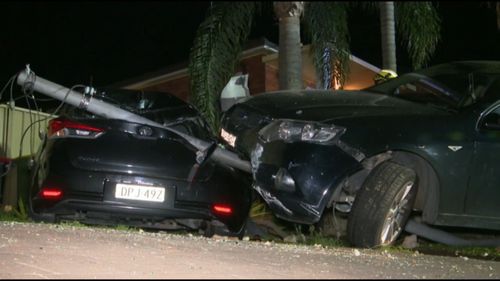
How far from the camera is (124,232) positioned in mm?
5242

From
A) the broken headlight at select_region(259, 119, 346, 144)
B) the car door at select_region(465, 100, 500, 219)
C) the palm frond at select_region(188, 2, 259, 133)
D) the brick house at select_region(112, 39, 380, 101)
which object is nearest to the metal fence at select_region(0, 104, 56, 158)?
the palm frond at select_region(188, 2, 259, 133)

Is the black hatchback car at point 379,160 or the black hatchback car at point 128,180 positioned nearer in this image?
the black hatchback car at point 379,160

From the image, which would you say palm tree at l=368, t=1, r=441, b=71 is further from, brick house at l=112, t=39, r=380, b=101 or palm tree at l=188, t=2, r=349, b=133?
brick house at l=112, t=39, r=380, b=101

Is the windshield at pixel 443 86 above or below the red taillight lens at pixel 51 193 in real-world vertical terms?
above

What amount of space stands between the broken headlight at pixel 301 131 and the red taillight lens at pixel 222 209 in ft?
2.90

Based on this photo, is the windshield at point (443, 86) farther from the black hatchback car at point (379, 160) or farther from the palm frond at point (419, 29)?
the palm frond at point (419, 29)

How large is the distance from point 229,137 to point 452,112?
1.95 meters

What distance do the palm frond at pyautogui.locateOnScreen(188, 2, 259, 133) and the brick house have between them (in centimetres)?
502

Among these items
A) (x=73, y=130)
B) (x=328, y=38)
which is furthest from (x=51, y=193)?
(x=328, y=38)

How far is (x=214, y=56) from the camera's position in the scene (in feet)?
25.1

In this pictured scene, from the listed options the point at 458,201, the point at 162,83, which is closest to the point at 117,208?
the point at 458,201

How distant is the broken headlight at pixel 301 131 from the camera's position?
195 inches

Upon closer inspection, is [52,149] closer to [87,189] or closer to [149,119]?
[87,189]

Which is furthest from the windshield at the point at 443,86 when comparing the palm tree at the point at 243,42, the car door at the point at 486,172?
the palm tree at the point at 243,42
